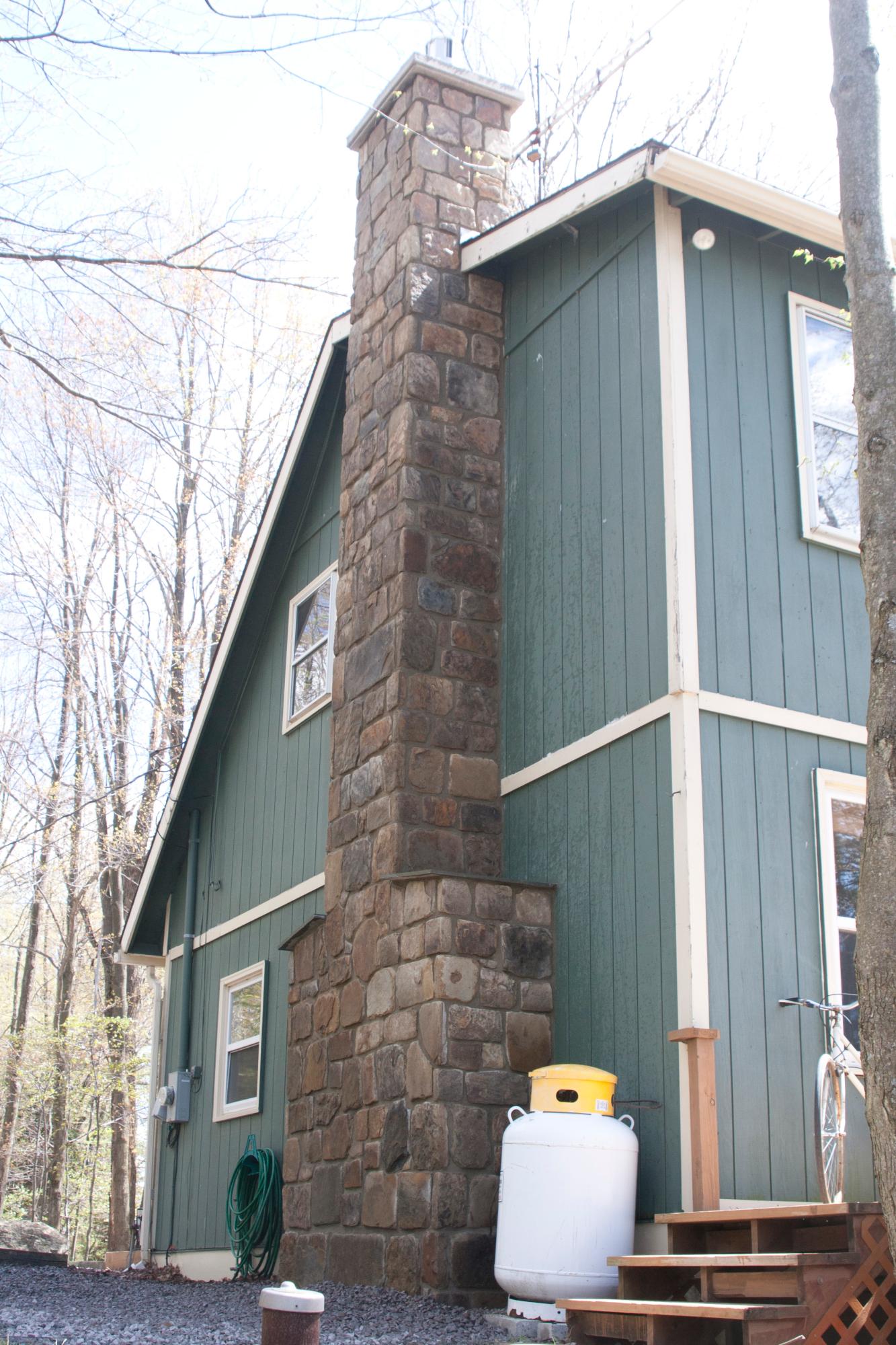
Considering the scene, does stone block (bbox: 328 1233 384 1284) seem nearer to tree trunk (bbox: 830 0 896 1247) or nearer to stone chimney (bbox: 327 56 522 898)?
stone chimney (bbox: 327 56 522 898)

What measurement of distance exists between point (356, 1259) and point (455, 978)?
58.3 inches

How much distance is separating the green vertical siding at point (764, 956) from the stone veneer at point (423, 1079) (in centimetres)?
115

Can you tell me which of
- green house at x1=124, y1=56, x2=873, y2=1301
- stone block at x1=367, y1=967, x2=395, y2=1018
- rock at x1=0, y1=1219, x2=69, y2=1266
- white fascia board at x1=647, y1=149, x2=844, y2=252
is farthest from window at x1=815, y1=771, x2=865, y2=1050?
rock at x1=0, y1=1219, x2=69, y2=1266

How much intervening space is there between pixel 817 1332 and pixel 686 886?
187 centimetres

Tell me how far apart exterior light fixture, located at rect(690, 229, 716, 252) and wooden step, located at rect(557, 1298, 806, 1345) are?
15.6 ft

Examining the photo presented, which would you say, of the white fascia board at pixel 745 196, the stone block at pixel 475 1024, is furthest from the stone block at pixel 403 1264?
the white fascia board at pixel 745 196

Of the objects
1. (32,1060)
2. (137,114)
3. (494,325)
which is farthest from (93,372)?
(32,1060)

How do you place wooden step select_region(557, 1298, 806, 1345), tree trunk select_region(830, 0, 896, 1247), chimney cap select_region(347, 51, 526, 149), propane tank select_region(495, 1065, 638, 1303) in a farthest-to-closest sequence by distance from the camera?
chimney cap select_region(347, 51, 526, 149)
propane tank select_region(495, 1065, 638, 1303)
wooden step select_region(557, 1298, 806, 1345)
tree trunk select_region(830, 0, 896, 1247)

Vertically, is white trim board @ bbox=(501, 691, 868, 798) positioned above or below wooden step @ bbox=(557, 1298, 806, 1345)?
above

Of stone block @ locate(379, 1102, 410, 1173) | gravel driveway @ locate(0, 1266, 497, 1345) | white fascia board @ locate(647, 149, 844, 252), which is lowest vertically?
gravel driveway @ locate(0, 1266, 497, 1345)

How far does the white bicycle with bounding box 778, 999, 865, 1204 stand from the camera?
521cm

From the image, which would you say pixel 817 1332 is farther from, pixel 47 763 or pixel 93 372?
pixel 47 763

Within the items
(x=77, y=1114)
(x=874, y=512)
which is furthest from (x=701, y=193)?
(x=77, y=1114)

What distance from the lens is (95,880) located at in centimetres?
2098
